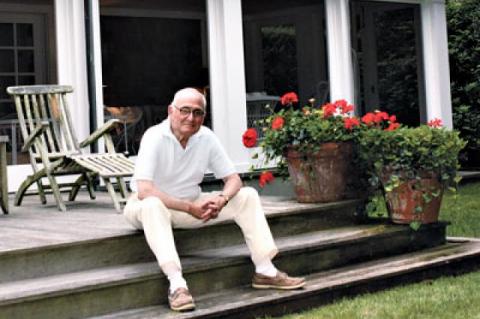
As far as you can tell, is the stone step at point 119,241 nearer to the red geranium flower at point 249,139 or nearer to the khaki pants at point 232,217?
the khaki pants at point 232,217

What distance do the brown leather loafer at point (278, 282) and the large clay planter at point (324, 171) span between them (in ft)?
4.27

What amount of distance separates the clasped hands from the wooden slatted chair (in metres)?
1.44

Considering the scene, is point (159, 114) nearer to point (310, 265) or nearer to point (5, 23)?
point (5, 23)

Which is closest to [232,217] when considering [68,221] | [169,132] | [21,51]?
[169,132]

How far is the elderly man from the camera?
13.2 ft

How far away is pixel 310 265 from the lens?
4.70 meters

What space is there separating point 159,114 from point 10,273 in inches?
315

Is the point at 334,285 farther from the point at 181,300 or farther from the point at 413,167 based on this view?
the point at 413,167

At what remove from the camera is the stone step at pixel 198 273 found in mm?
3609

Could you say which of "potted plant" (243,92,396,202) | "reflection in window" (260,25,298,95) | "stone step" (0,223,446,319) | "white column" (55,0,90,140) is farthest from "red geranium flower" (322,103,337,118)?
"reflection in window" (260,25,298,95)

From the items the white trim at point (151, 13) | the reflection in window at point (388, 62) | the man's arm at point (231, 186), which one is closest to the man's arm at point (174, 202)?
the man's arm at point (231, 186)

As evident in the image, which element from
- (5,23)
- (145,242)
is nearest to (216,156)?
(145,242)

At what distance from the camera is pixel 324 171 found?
18.0ft

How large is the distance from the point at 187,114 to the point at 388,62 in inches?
313
